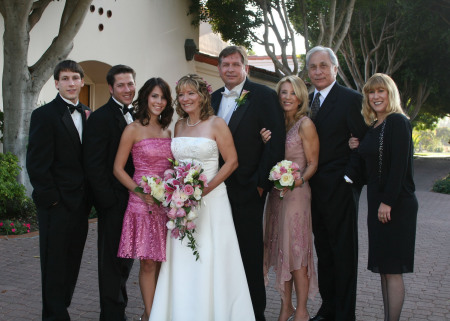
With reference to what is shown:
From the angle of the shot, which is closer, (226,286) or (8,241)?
(226,286)

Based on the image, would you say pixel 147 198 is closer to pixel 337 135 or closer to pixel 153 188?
pixel 153 188

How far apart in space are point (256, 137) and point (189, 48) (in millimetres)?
10593

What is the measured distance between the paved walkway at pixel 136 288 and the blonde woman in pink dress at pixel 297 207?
2.05ft

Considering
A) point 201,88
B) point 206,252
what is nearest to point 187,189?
point 206,252

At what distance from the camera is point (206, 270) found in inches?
173

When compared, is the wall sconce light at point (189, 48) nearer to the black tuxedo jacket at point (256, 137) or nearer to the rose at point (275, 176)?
the black tuxedo jacket at point (256, 137)

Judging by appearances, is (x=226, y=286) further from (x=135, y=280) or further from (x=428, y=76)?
(x=428, y=76)

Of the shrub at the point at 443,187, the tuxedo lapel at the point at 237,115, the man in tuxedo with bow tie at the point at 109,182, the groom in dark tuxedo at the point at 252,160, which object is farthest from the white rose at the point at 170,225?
the shrub at the point at 443,187

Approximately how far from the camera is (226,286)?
4.44 metres

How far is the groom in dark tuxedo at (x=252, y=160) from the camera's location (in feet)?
15.3

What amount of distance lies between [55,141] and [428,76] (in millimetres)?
23464

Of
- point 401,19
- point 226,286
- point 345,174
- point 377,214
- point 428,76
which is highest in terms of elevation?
point 401,19

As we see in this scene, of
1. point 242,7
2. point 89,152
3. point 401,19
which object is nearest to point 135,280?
point 89,152

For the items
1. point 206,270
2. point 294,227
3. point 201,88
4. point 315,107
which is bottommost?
point 206,270
